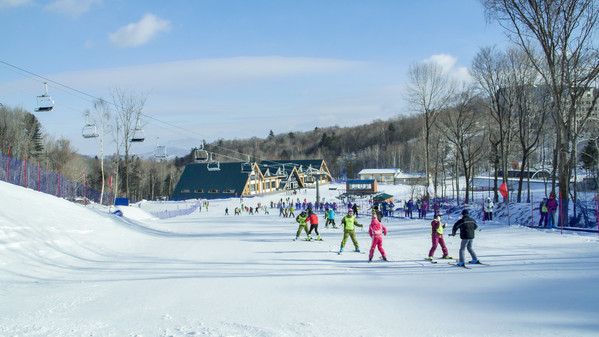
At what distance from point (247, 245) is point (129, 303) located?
825 cm

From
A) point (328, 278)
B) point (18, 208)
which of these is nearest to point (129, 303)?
point (328, 278)

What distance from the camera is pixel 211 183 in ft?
236

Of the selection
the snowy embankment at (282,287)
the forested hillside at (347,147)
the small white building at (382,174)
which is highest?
the forested hillside at (347,147)

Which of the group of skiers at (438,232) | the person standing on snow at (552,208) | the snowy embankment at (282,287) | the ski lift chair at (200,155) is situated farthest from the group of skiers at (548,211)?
the ski lift chair at (200,155)

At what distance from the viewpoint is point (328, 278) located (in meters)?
8.81

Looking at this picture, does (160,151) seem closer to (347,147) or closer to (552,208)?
(552,208)

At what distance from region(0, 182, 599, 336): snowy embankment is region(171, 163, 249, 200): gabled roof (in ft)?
177

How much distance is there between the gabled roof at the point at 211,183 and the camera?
2719 inches

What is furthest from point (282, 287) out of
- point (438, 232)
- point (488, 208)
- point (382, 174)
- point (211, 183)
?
point (382, 174)

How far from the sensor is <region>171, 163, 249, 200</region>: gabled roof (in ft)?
227

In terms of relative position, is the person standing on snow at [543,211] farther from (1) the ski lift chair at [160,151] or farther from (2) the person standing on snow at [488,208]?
(1) the ski lift chair at [160,151]

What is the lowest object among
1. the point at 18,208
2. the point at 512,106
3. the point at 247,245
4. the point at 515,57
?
the point at 247,245

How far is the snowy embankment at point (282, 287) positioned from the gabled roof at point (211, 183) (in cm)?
5408

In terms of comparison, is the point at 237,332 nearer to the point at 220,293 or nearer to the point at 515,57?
the point at 220,293
